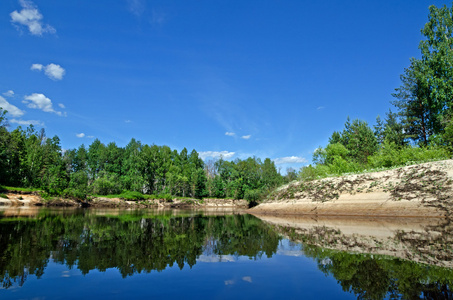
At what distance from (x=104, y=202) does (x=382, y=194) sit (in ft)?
195

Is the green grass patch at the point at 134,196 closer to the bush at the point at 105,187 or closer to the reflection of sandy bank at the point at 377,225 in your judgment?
the bush at the point at 105,187

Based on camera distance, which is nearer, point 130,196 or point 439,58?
point 439,58

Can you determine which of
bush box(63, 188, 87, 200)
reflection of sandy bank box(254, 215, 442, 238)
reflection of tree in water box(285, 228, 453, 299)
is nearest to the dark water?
reflection of tree in water box(285, 228, 453, 299)

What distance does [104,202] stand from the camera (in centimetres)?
6044

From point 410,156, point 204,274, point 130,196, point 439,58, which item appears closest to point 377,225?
point 204,274

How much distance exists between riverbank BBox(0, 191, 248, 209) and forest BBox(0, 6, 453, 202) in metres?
2.76

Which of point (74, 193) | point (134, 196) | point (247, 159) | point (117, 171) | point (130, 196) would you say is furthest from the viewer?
point (247, 159)

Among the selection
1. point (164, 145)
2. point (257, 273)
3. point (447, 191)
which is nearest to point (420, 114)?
point (447, 191)

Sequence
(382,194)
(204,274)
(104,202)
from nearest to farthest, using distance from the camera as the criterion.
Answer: (204,274)
(382,194)
(104,202)

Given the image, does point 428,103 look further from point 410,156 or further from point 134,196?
point 134,196

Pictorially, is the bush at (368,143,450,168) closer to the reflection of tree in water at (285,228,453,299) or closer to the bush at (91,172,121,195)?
the reflection of tree in water at (285,228,453,299)

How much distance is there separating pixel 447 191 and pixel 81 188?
224 ft

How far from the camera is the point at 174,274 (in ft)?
19.7

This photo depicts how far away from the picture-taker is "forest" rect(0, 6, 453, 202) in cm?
3400
